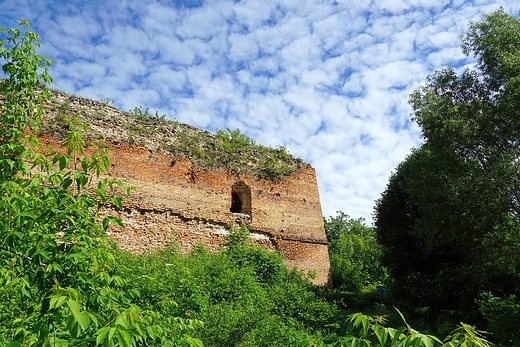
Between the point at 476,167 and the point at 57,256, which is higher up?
the point at 476,167

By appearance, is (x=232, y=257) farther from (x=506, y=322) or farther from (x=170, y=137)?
(x=506, y=322)

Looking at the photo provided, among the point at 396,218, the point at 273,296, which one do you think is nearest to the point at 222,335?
the point at 273,296

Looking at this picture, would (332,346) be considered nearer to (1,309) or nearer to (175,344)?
(175,344)

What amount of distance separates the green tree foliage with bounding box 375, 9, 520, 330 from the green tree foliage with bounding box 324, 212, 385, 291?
5694 millimetres

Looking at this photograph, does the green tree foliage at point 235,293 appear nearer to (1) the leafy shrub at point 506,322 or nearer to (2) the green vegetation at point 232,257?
(2) the green vegetation at point 232,257

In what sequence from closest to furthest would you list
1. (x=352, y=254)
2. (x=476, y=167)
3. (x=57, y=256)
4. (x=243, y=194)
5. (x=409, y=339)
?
1. (x=409, y=339)
2. (x=57, y=256)
3. (x=476, y=167)
4. (x=243, y=194)
5. (x=352, y=254)

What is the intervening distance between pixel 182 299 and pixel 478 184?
26.5ft

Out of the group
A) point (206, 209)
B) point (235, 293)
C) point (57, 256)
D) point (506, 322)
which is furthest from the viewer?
point (206, 209)

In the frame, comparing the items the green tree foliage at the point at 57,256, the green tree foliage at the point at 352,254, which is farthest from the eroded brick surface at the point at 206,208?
the green tree foliage at the point at 57,256

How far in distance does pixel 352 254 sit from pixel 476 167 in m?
23.2

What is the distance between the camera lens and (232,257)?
41.7 feet

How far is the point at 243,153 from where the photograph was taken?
15.3 metres

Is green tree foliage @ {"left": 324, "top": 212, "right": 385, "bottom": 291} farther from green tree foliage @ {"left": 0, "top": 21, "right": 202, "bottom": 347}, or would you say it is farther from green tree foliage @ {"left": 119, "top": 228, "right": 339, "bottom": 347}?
green tree foliage @ {"left": 0, "top": 21, "right": 202, "bottom": 347}

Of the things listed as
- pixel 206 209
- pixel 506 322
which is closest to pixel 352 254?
pixel 206 209
